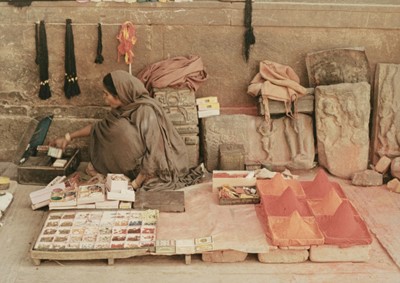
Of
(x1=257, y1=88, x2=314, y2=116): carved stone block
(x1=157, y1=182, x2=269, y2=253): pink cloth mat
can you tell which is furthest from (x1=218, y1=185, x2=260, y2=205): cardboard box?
(x1=257, y1=88, x2=314, y2=116): carved stone block

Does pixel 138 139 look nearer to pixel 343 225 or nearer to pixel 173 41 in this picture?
pixel 173 41

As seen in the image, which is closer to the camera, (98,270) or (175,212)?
(98,270)

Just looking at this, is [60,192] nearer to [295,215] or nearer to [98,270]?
[98,270]

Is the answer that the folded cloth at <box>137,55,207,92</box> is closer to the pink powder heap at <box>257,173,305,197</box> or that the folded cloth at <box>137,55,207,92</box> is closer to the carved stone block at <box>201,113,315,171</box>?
the carved stone block at <box>201,113,315,171</box>

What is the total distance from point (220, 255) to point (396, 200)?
2373mm

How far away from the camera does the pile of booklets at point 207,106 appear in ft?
23.9

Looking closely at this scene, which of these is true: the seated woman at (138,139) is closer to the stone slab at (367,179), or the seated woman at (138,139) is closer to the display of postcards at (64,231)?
the display of postcards at (64,231)

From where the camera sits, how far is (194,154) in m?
7.12

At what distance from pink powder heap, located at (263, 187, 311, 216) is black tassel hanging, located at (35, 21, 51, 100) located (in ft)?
10.6

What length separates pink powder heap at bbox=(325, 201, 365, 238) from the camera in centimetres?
533

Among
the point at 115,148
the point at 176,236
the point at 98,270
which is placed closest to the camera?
the point at 98,270

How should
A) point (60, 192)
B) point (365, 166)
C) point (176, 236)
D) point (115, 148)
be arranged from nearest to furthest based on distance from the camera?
point (176, 236), point (60, 192), point (115, 148), point (365, 166)

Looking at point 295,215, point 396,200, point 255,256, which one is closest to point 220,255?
point 255,256

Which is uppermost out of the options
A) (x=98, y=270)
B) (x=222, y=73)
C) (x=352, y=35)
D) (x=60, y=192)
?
(x=352, y=35)
